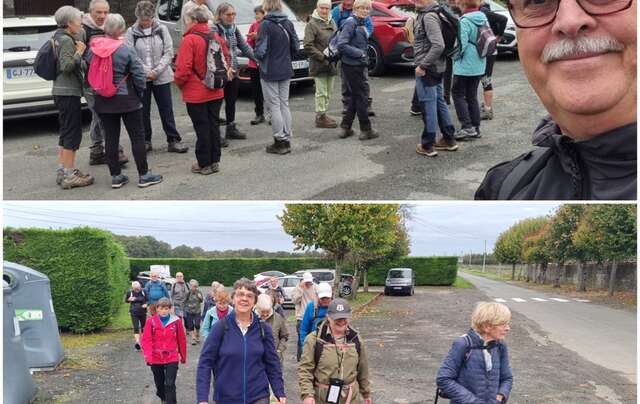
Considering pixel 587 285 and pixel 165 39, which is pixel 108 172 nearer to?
pixel 165 39

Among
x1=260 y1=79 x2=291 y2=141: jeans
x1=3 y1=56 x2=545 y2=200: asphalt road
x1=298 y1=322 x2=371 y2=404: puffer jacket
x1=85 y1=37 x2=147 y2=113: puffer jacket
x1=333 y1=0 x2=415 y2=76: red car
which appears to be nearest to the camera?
x1=298 y1=322 x2=371 y2=404: puffer jacket

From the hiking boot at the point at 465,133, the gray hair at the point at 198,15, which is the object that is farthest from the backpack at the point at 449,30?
the gray hair at the point at 198,15

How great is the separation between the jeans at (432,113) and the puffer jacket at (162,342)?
3.71m

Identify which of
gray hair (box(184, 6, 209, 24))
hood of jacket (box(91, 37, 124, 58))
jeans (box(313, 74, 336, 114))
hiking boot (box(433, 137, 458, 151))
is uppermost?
gray hair (box(184, 6, 209, 24))

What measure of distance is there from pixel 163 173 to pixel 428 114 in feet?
10.7

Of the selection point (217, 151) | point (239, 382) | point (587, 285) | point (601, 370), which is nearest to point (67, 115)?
point (217, 151)

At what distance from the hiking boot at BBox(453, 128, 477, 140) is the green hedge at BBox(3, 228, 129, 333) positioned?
286 inches

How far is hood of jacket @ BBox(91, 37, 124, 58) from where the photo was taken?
663cm

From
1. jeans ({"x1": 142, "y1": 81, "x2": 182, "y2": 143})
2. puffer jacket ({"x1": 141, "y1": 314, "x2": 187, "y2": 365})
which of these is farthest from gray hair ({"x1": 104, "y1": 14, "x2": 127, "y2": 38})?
puffer jacket ({"x1": 141, "y1": 314, "x2": 187, "y2": 365})

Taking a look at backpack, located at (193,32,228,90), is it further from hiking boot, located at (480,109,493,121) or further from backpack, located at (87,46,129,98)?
hiking boot, located at (480,109,493,121)

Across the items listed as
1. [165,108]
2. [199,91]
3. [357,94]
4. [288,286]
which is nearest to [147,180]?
[199,91]

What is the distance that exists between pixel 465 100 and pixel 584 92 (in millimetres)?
6586

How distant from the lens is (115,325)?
13.4 metres

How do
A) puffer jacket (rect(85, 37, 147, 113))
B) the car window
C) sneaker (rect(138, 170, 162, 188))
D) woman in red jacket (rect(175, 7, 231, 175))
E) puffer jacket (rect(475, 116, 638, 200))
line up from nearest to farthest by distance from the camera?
1. puffer jacket (rect(475, 116, 638, 200))
2. puffer jacket (rect(85, 37, 147, 113))
3. sneaker (rect(138, 170, 162, 188))
4. woman in red jacket (rect(175, 7, 231, 175))
5. the car window
